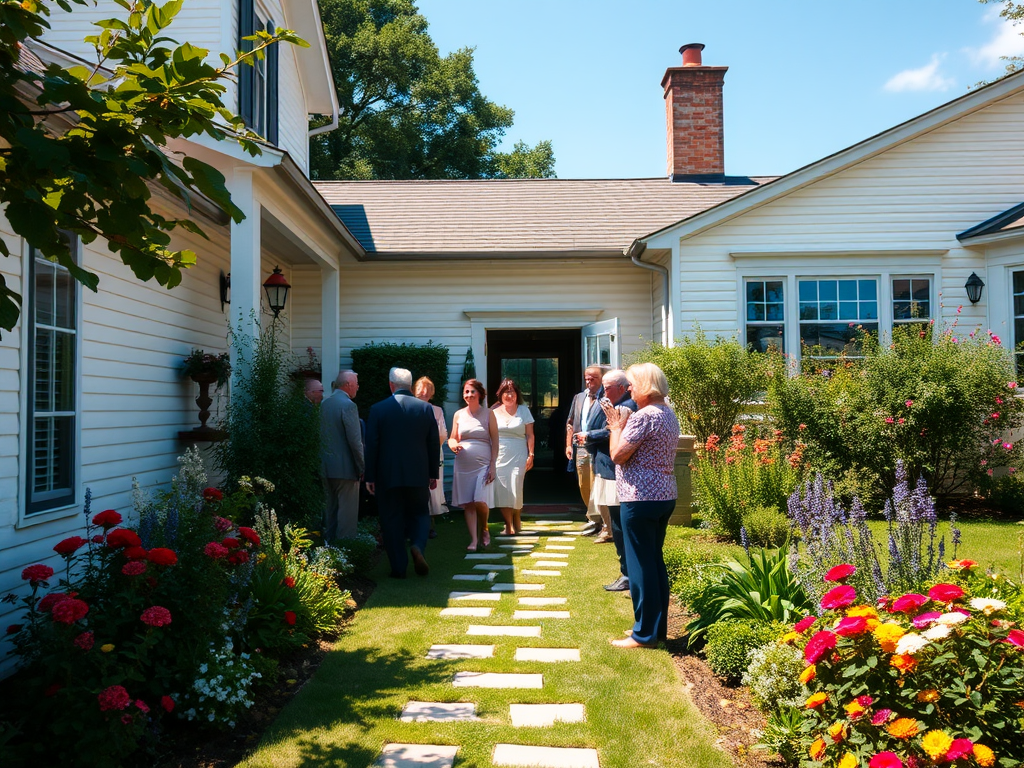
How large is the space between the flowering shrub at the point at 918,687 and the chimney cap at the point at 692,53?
13.5 meters

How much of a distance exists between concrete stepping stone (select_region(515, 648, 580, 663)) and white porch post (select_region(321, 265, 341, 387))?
7139mm

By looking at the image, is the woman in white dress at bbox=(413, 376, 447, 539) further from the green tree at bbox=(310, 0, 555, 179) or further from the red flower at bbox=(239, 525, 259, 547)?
the green tree at bbox=(310, 0, 555, 179)

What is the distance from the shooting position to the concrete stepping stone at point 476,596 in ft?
20.7

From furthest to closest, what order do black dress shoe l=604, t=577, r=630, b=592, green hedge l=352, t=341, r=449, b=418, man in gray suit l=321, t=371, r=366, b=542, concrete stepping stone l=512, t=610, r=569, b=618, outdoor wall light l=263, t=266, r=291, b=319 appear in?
green hedge l=352, t=341, r=449, b=418
outdoor wall light l=263, t=266, r=291, b=319
man in gray suit l=321, t=371, r=366, b=542
black dress shoe l=604, t=577, r=630, b=592
concrete stepping stone l=512, t=610, r=569, b=618

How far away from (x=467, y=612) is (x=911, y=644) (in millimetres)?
3610

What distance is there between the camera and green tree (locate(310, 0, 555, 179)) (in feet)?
104

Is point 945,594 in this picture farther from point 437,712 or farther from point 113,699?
point 113,699

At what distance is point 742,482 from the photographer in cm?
852

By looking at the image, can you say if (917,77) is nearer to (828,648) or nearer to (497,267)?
(497,267)

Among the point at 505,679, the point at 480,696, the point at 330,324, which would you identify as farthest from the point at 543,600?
the point at 330,324

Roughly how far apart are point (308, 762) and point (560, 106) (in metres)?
13.4

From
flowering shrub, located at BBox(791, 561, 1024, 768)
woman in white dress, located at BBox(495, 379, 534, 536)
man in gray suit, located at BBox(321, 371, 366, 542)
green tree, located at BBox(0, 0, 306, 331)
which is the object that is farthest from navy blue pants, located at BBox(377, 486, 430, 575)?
green tree, located at BBox(0, 0, 306, 331)

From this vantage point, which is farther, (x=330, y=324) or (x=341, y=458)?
(x=330, y=324)

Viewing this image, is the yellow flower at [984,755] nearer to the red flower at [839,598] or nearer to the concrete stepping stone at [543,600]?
the red flower at [839,598]
